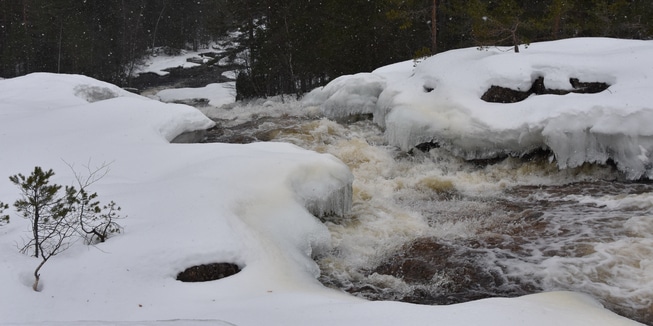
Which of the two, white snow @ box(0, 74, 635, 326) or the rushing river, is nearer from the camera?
white snow @ box(0, 74, 635, 326)

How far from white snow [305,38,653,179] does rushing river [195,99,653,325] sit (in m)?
0.40

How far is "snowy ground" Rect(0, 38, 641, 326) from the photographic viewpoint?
346cm

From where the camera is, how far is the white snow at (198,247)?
3451 mm

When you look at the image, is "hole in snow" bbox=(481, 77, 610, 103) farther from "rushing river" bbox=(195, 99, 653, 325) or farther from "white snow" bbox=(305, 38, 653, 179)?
"rushing river" bbox=(195, 99, 653, 325)

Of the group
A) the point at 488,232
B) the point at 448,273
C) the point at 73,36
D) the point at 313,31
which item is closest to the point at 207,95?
the point at 73,36

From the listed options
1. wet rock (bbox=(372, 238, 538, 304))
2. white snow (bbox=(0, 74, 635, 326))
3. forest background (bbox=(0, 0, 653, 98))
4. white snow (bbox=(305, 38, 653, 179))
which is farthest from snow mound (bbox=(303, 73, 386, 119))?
wet rock (bbox=(372, 238, 538, 304))

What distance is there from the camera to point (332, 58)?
20406 millimetres

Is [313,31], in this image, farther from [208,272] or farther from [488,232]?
[208,272]

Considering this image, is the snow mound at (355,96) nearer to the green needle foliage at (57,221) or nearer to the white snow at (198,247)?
the white snow at (198,247)

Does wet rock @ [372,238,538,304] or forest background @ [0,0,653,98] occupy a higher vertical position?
forest background @ [0,0,653,98]

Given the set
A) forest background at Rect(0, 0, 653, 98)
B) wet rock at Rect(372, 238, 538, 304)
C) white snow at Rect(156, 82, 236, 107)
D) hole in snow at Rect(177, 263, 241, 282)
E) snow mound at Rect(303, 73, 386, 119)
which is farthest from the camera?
white snow at Rect(156, 82, 236, 107)

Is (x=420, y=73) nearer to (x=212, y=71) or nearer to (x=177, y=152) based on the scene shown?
(x=177, y=152)

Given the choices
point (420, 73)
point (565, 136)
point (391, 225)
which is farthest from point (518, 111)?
point (391, 225)

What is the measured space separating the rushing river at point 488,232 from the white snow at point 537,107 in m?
0.40
